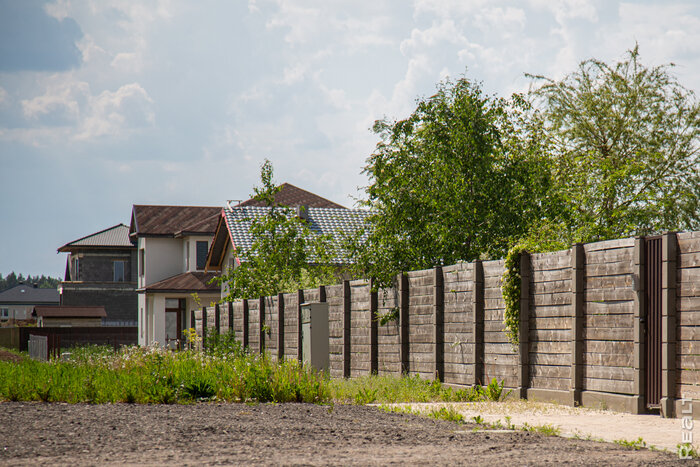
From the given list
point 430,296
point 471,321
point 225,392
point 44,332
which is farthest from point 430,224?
point 44,332

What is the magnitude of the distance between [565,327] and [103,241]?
49.0 meters

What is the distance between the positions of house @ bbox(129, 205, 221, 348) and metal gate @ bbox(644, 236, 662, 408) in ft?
104

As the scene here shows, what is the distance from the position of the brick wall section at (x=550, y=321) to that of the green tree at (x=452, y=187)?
19.5 ft

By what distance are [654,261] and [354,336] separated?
7.70 meters

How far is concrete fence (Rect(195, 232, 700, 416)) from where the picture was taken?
860 cm

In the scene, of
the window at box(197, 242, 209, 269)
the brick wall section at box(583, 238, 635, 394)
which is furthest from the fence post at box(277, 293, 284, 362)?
the window at box(197, 242, 209, 269)

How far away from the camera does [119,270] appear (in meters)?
55.6

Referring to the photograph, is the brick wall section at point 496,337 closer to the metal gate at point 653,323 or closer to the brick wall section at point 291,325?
the metal gate at point 653,323

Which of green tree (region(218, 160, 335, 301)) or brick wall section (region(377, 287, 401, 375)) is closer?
brick wall section (region(377, 287, 401, 375))

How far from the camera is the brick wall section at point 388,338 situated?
14.2 metres

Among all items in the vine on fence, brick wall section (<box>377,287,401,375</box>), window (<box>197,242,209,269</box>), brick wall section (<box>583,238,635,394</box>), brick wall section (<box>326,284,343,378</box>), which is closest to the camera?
brick wall section (<box>583,238,635,394</box>)

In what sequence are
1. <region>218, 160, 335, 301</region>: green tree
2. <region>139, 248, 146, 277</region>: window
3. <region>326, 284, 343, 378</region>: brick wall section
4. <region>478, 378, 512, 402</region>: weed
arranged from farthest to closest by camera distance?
<region>139, 248, 146, 277</region>: window
<region>218, 160, 335, 301</region>: green tree
<region>326, 284, 343, 378</region>: brick wall section
<region>478, 378, 512, 402</region>: weed

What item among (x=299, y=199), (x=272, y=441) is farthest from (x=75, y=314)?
(x=272, y=441)

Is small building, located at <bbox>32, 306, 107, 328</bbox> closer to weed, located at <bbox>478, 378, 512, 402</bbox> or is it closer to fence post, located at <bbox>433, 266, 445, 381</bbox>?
fence post, located at <bbox>433, 266, 445, 381</bbox>
